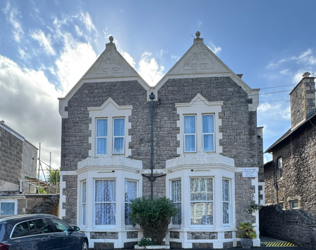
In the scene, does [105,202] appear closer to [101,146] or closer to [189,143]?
[101,146]

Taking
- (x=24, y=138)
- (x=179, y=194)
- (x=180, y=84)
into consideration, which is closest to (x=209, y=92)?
(x=180, y=84)

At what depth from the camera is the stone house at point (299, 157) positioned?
16.3m

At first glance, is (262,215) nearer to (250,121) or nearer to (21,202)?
(250,121)

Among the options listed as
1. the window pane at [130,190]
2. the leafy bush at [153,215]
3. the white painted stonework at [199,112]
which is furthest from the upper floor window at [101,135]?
the white painted stonework at [199,112]

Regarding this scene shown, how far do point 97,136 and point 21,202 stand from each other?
432 cm

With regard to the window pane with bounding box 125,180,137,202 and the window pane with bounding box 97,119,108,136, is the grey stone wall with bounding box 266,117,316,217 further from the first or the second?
the window pane with bounding box 97,119,108,136

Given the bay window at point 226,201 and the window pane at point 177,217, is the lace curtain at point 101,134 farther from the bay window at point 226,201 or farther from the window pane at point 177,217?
the bay window at point 226,201

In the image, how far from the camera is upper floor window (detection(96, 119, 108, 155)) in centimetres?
1499

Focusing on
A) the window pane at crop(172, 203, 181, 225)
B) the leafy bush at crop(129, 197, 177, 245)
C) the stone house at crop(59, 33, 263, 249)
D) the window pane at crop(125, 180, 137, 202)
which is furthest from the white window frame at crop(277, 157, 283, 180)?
the window pane at crop(125, 180, 137, 202)

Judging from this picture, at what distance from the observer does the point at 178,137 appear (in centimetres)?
1461

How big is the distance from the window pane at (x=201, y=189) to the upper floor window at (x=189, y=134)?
4.72 feet

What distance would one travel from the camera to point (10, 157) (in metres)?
18.5

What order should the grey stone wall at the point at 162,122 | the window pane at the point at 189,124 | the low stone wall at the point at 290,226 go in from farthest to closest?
the window pane at the point at 189,124, the grey stone wall at the point at 162,122, the low stone wall at the point at 290,226

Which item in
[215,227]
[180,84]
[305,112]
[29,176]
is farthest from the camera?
[29,176]
